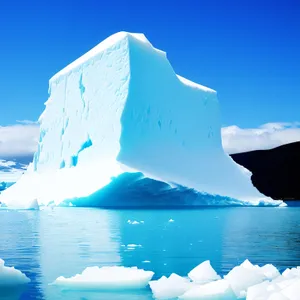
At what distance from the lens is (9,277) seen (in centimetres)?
511

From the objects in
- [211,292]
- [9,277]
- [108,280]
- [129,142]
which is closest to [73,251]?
[9,277]

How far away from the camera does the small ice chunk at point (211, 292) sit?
4.44 m

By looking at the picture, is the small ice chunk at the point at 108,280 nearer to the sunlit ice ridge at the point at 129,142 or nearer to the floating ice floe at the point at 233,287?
the floating ice floe at the point at 233,287

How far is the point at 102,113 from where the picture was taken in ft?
72.2

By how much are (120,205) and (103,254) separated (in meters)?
15.3

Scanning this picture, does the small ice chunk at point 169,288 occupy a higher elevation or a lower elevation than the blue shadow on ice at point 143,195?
lower

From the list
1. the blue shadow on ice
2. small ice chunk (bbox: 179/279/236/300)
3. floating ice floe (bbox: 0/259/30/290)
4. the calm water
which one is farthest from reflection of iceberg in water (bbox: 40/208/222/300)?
the blue shadow on ice

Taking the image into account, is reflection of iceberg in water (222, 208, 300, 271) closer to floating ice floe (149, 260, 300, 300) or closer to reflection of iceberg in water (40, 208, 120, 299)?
floating ice floe (149, 260, 300, 300)

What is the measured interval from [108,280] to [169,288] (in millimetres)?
648

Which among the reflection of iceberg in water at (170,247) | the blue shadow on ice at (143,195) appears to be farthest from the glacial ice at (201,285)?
the blue shadow on ice at (143,195)

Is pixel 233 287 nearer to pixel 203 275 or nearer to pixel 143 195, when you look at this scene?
pixel 203 275

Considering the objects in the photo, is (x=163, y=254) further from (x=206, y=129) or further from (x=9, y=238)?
(x=206, y=129)

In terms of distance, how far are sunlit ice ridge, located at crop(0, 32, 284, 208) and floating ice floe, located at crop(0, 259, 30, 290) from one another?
46.1 ft

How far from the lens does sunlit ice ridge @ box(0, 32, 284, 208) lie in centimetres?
2092
